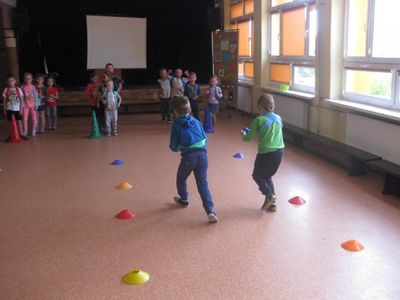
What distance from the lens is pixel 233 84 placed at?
10336mm

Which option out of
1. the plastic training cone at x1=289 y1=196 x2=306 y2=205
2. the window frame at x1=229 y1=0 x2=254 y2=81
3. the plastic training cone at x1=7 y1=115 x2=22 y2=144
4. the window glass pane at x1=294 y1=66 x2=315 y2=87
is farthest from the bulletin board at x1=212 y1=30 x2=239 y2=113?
Answer: the plastic training cone at x1=289 y1=196 x2=306 y2=205

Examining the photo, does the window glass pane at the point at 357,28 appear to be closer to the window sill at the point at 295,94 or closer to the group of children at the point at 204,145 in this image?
the window sill at the point at 295,94

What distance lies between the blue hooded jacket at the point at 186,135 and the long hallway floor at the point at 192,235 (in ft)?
2.27

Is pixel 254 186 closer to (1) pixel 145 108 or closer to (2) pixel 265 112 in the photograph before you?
(2) pixel 265 112

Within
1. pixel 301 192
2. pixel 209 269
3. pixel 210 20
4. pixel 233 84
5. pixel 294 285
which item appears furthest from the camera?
pixel 210 20

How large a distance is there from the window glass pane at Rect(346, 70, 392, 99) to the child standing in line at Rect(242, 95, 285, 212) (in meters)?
2.27

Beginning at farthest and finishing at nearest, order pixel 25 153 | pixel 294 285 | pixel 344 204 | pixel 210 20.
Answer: pixel 210 20 → pixel 25 153 → pixel 344 204 → pixel 294 285

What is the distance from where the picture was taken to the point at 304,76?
25.8 feet

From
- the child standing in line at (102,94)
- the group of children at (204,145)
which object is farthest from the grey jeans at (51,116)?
the group of children at (204,145)

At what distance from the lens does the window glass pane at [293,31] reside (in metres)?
7.78

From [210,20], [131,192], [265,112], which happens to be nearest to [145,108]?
[210,20]

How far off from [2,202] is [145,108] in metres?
7.13

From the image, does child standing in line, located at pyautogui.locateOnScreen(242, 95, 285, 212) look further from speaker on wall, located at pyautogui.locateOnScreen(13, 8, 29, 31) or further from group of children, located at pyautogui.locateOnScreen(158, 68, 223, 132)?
speaker on wall, located at pyautogui.locateOnScreen(13, 8, 29, 31)

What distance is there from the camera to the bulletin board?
10.1m
